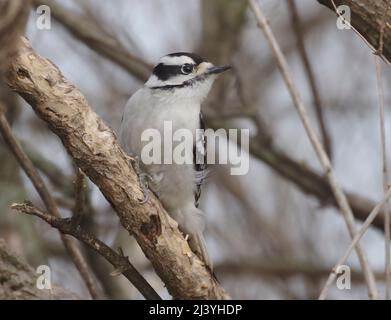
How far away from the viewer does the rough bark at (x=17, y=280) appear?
3109 millimetres

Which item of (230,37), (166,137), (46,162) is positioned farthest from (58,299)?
(230,37)

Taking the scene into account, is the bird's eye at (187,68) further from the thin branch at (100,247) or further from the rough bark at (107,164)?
the thin branch at (100,247)

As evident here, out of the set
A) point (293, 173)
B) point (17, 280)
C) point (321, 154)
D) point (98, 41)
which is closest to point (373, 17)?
point (321, 154)

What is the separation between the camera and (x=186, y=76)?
4.35 m

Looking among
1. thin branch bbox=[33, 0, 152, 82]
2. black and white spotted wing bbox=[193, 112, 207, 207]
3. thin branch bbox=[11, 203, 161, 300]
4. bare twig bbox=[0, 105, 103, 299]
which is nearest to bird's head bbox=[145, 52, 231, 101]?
black and white spotted wing bbox=[193, 112, 207, 207]

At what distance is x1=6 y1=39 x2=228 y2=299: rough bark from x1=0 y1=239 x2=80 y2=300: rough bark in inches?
17.4

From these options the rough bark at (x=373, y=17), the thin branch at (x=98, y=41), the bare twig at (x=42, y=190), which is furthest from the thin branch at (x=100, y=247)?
the thin branch at (x=98, y=41)

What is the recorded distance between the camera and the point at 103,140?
3098 millimetres

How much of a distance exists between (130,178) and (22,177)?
2.17 meters

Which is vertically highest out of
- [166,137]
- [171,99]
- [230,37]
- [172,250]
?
[230,37]

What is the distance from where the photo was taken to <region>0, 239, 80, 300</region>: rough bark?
3109 millimetres

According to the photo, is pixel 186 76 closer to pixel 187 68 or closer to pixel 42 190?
pixel 187 68

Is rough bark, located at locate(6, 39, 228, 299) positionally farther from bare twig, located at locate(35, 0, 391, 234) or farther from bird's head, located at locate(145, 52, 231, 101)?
bare twig, located at locate(35, 0, 391, 234)
